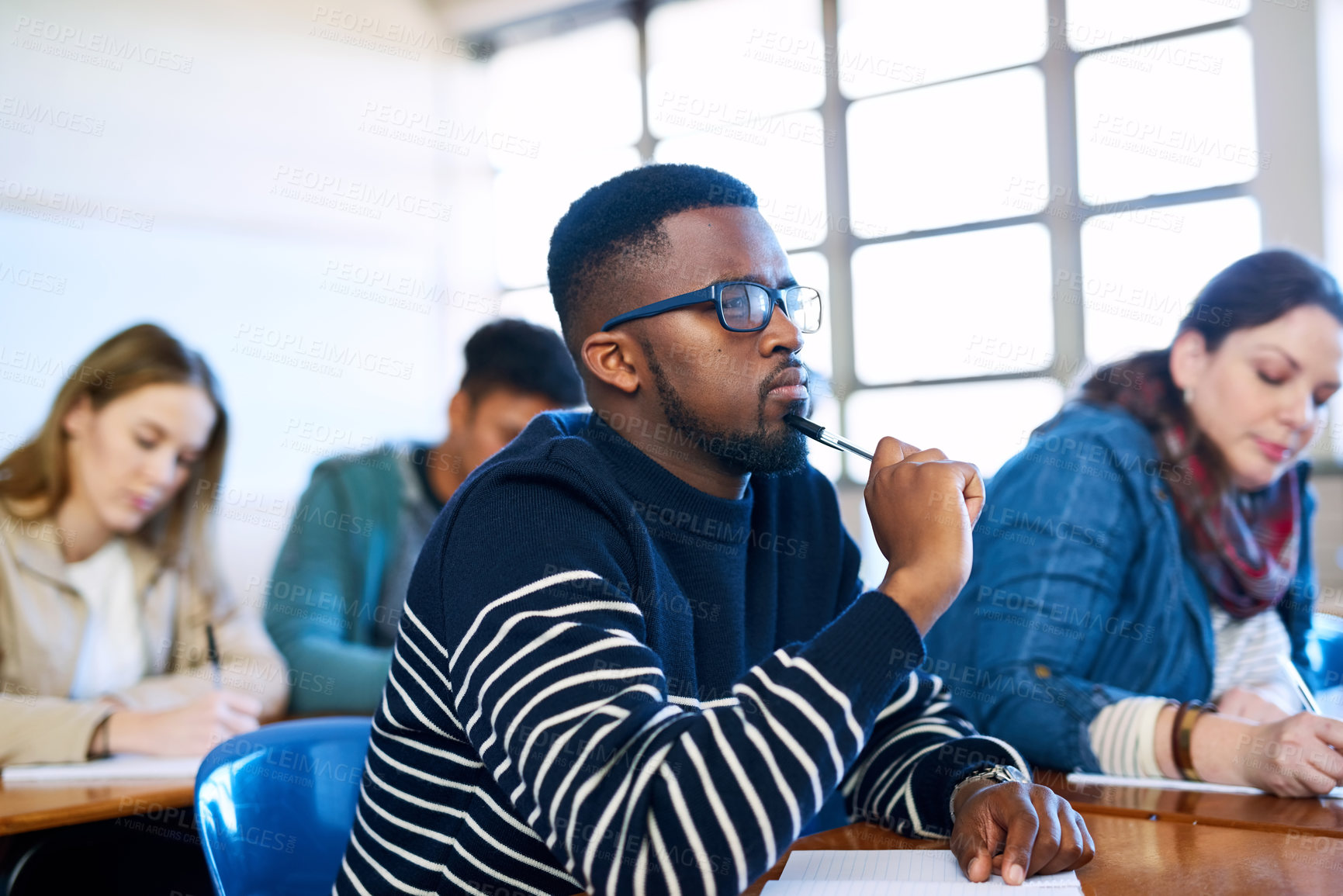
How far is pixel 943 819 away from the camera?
1.06m

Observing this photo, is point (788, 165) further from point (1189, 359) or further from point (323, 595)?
point (1189, 359)

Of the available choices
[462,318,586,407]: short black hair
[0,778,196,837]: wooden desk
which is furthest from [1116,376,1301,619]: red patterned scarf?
[0,778,196,837]: wooden desk

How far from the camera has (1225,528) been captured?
174 centimetres

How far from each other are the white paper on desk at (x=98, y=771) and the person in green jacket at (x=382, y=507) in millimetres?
609

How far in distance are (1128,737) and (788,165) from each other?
4.16m

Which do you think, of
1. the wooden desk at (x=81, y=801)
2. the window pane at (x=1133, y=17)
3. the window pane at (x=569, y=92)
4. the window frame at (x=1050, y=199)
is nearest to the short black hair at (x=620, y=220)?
the wooden desk at (x=81, y=801)

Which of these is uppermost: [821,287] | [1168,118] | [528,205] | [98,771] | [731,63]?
[731,63]

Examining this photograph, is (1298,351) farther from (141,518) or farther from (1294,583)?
(141,518)

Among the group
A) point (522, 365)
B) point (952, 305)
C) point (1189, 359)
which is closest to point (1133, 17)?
point (952, 305)

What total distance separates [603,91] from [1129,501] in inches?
181

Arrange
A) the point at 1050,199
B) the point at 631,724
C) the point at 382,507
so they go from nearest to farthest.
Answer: the point at 631,724 → the point at 382,507 → the point at 1050,199

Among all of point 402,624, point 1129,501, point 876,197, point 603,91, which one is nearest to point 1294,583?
point 1129,501

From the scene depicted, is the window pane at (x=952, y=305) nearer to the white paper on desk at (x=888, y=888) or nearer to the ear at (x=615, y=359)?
the ear at (x=615, y=359)

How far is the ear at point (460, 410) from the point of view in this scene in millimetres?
2607
